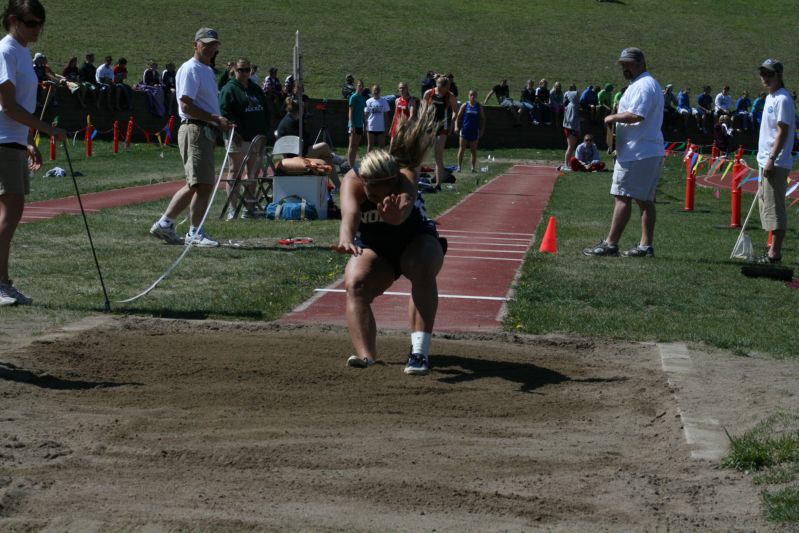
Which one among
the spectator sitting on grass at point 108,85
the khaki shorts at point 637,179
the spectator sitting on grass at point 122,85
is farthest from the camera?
the spectator sitting on grass at point 122,85

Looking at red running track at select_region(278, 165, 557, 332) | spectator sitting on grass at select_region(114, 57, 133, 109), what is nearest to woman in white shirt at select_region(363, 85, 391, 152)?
red running track at select_region(278, 165, 557, 332)

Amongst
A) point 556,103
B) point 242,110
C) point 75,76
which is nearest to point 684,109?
point 556,103

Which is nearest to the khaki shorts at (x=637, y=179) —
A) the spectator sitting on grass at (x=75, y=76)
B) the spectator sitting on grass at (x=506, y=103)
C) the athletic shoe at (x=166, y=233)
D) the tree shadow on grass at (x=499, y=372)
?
the athletic shoe at (x=166, y=233)

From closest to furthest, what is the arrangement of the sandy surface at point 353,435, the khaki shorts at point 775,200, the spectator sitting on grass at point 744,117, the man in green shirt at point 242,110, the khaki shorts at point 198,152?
the sandy surface at point 353,435
the khaki shorts at point 198,152
the khaki shorts at point 775,200
the man in green shirt at point 242,110
the spectator sitting on grass at point 744,117

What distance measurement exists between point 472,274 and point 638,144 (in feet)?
8.02

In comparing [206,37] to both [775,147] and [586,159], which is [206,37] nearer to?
[775,147]

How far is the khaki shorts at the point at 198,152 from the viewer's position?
11.4m

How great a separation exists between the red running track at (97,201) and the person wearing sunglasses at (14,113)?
5.86 meters

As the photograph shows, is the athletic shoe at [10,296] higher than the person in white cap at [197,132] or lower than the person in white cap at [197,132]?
lower

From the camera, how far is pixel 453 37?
198 feet

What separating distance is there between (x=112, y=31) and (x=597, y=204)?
1590 inches

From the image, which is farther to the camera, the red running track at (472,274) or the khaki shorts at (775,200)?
the khaki shorts at (775,200)

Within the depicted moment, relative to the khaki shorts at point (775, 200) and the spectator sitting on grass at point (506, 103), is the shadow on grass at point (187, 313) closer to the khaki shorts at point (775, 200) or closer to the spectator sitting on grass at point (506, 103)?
the khaki shorts at point (775, 200)

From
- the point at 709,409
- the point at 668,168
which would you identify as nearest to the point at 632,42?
the point at 668,168
